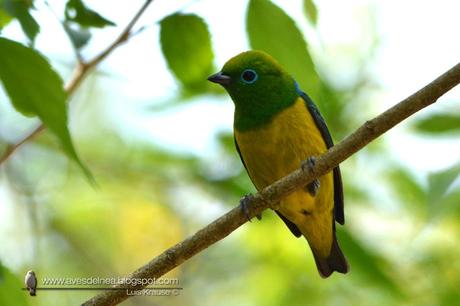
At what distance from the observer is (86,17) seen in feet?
9.83

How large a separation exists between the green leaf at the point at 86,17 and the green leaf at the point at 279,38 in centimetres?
61

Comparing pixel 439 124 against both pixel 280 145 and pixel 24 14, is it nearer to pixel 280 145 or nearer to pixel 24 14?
pixel 280 145

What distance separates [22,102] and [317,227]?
3621 mm

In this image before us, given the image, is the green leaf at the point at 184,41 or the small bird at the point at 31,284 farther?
the green leaf at the point at 184,41

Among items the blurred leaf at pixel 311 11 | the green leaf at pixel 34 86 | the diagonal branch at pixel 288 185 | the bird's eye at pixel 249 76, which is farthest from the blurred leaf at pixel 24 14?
the bird's eye at pixel 249 76

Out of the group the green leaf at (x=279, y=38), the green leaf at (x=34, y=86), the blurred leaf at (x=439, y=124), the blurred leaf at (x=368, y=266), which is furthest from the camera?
the blurred leaf at (x=368, y=266)

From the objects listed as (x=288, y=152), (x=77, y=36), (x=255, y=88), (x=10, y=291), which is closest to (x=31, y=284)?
(x=10, y=291)

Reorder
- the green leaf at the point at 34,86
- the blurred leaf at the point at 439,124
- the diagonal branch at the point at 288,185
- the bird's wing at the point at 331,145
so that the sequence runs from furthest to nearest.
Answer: the bird's wing at the point at 331,145
the blurred leaf at the point at 439,124
the diagonal branch at the point at 288,185
the green leaf at the point at 34,86

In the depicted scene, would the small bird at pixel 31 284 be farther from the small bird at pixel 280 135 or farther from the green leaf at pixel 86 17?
the small bird at pixel 280 135

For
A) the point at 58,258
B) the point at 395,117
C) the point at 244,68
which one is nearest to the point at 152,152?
the point at 244,68

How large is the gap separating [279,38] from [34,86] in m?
1.09

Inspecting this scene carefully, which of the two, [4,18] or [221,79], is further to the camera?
[221,79]

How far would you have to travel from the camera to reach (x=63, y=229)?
7324 millimetres

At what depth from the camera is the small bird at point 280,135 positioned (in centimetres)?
511
